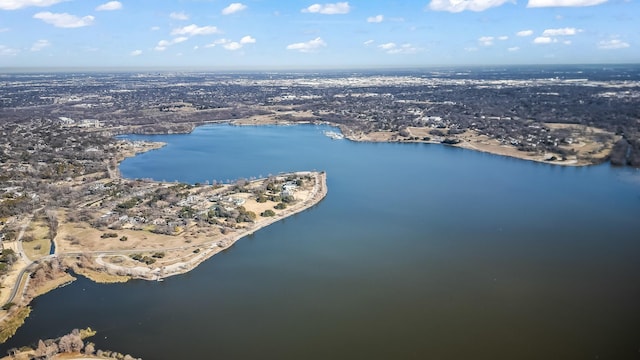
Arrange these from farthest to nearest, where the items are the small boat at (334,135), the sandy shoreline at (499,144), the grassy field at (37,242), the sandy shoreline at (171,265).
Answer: the small boat at (334,135) → the sandy shoreline at (499,144) → the grassy field at (37,242) → the sandy shoreline at (171,265)

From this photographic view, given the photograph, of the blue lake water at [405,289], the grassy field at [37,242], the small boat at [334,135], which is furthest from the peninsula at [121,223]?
the small boat at [334,135]

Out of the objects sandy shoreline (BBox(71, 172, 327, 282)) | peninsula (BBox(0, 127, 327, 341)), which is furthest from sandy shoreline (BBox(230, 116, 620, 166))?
sandy shoreline (BBox(71, 172, 327, 282))

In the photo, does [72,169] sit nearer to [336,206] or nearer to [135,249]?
[135,249]

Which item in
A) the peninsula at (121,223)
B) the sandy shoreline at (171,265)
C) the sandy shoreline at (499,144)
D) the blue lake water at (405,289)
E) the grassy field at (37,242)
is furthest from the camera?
the sandy shoreline at (499,144)

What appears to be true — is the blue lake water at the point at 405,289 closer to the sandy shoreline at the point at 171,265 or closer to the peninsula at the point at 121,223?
the sandy shoreline at the point at 171,265

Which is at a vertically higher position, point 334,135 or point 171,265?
point 334,135

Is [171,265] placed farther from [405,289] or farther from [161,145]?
[161,145]

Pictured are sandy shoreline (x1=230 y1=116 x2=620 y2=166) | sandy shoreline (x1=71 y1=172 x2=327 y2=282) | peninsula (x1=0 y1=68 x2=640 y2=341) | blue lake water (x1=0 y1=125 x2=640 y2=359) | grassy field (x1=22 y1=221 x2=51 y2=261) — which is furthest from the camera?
sandy shoreline (x1=230 y1=116 x2=620 y2=166)

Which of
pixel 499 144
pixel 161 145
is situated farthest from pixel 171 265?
pixel 499 144

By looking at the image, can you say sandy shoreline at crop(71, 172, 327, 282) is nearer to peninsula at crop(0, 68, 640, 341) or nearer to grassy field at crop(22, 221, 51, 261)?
peninsula at crop(0, 68, 640, 341)
